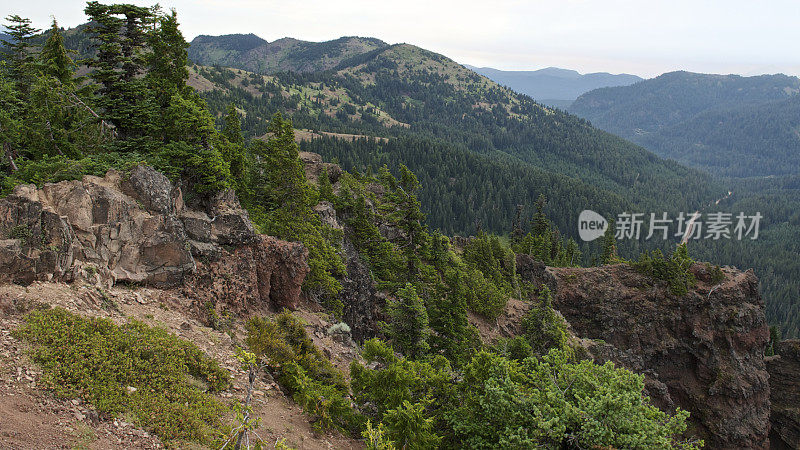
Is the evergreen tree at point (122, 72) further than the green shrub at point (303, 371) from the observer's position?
Yes

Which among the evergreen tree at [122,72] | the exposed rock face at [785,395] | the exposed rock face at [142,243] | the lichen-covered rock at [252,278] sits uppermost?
the evergreen tree at [122,72]

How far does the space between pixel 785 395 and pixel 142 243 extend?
3371 inches

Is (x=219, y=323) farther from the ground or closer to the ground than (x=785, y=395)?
farther from the ground

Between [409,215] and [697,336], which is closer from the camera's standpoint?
[409,215]

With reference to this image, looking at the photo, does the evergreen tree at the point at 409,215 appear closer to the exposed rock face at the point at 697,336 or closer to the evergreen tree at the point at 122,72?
the evergreen tree at the point at 122,72

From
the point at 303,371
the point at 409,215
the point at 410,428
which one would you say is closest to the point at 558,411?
the point at 410,428

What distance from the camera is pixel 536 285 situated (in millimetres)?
66312

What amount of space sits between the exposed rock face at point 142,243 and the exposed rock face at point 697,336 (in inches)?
1955

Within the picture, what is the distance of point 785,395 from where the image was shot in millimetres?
64312

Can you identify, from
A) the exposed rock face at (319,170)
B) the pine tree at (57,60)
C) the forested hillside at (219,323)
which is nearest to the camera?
the forested hillside at (219,323)

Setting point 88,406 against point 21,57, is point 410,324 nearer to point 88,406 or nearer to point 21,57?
point 88,406

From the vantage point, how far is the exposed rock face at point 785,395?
61094mm

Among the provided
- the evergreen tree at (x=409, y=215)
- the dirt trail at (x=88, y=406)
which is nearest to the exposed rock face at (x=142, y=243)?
the dirt trail at (x=88, y=406)

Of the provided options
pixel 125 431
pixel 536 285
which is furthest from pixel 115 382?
pixel 536 285
